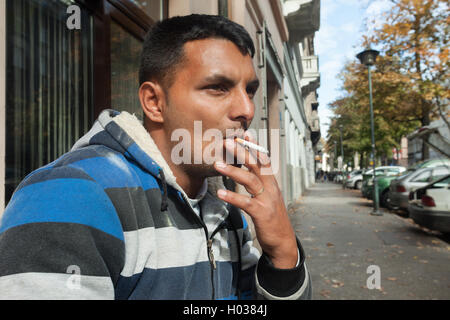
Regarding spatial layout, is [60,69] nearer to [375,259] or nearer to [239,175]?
[239,175]

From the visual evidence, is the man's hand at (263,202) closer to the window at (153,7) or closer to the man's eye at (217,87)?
the man's eye at (217,87)

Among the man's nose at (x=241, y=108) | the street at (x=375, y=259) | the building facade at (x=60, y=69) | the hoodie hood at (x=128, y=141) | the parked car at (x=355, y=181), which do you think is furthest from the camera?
the parked car at (x=355, y=181)

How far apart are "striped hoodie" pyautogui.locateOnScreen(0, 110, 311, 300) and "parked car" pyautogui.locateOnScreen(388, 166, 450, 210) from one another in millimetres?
10700

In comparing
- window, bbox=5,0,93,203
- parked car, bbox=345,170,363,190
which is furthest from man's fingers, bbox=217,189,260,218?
parked car, bbox=345,170,363,190

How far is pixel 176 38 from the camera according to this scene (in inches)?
60.0

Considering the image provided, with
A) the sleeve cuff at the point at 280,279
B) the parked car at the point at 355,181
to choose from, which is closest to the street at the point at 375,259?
the sleeve cuff at the point at 280,279

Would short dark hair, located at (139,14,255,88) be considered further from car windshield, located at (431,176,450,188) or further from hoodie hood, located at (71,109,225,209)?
car windshield, located at (431,176,450,188)

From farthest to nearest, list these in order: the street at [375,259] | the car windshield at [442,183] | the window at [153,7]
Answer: the car windshield at [442,183]
the street at [375,259]
the window at [153,7]

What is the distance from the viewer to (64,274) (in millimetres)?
793

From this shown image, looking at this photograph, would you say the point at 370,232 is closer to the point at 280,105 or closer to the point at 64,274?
the point at 280,105

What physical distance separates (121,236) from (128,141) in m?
0.38

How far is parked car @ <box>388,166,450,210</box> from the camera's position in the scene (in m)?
10.7

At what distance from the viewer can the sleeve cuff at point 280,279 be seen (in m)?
1.37

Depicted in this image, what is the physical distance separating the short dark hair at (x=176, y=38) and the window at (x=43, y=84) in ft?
3.36
